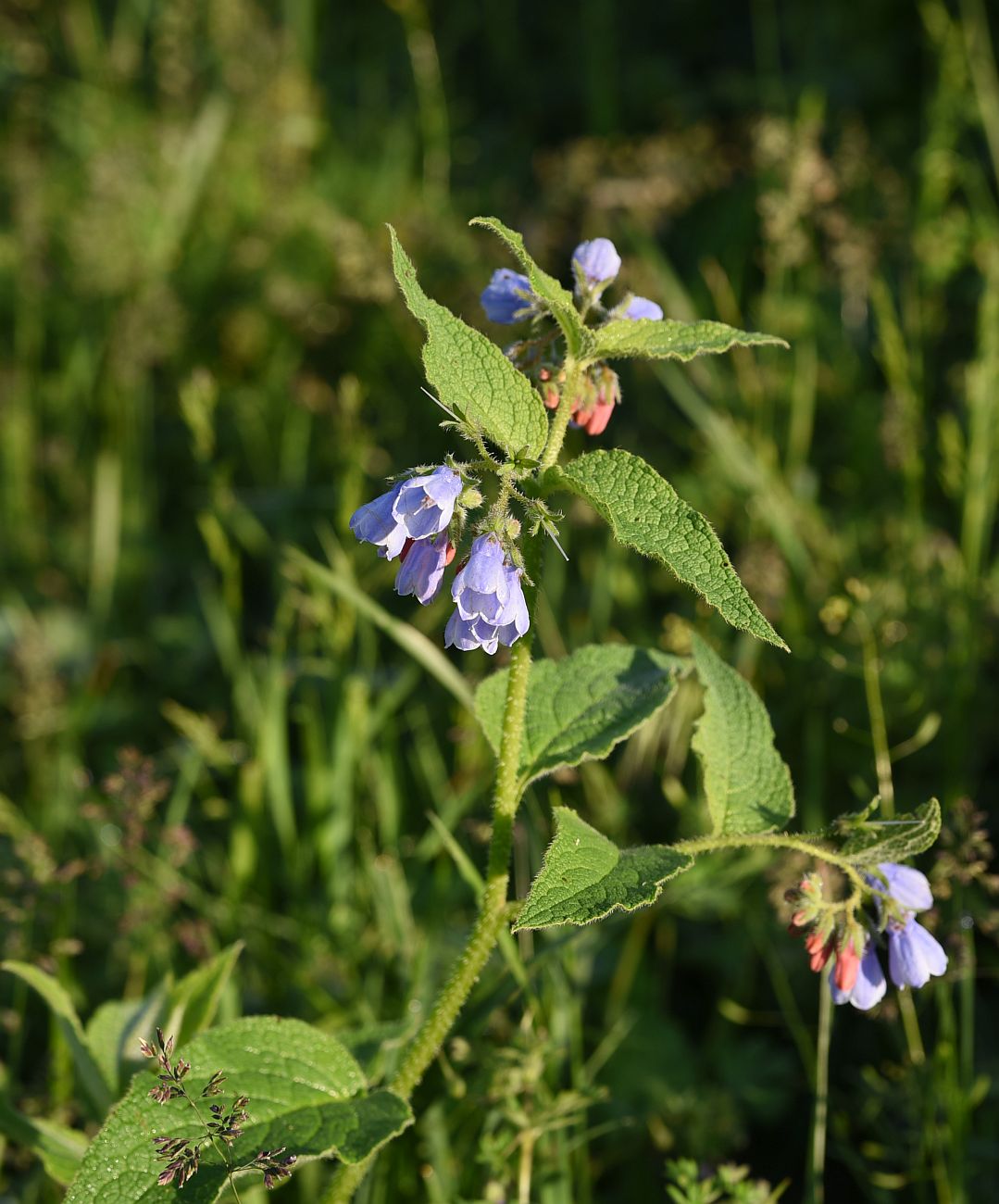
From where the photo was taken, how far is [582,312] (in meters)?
1.49

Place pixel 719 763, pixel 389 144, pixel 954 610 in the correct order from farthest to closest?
pixel 389 144 → pixel 954 610 → pixel 719 763

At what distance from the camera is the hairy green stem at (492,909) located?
1473 millimetres

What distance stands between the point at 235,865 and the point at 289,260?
8.02ft

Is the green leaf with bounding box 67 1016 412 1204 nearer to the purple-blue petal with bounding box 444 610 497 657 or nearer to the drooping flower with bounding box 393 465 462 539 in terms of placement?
the purple-blue petal with bounding box 444 610 497 657

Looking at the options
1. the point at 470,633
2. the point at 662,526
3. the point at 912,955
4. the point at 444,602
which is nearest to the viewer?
the point at 662,526

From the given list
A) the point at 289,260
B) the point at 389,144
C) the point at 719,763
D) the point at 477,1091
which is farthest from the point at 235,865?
the point at 389,144

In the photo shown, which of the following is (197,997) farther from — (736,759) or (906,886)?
(906,886)

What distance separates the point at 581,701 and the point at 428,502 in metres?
0.48

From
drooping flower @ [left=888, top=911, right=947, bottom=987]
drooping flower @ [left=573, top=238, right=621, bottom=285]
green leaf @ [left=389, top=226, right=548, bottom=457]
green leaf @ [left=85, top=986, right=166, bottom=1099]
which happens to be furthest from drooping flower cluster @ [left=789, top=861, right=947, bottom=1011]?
green leaf @ [left=85, top=986, right=166, bottom=1099]

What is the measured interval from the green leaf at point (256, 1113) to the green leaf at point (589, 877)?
13.4 inches

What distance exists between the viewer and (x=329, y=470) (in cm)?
371

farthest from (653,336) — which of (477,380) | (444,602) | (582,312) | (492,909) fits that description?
(444,602)

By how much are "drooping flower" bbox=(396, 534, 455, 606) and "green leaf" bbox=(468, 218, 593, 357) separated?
0.28 meters

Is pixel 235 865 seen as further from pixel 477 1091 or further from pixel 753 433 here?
pixel 753 433
